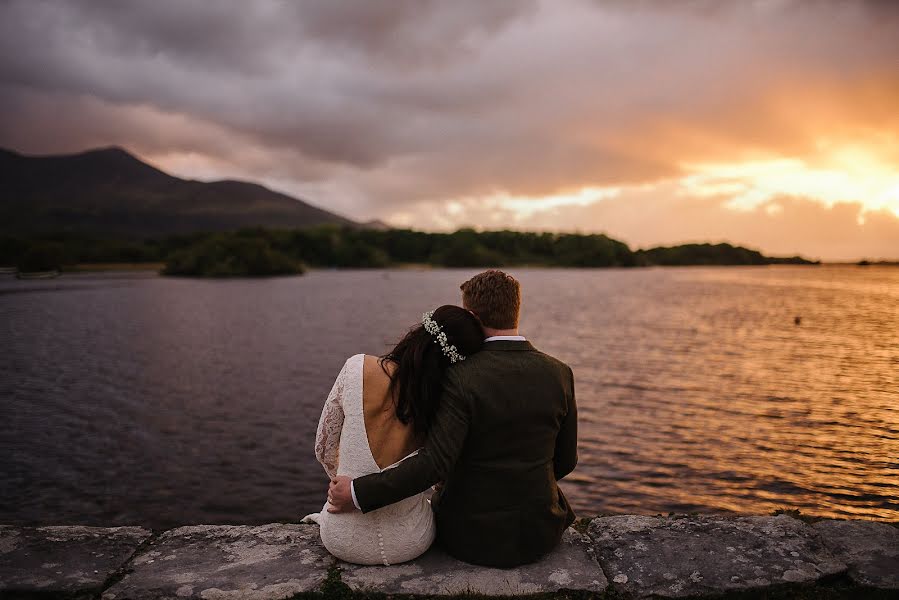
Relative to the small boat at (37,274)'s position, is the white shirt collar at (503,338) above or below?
above

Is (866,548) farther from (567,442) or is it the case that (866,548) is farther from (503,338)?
(503,338)

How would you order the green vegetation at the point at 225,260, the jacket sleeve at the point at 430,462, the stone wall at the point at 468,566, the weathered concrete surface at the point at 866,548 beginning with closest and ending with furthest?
the jacket sleeve at the point at 430,462
the stone wall at the point at 468,566
the weathered concrete surface at the point at 866,548
the green vegetation at the point at 225,260

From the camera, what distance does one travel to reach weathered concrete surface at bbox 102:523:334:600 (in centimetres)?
402

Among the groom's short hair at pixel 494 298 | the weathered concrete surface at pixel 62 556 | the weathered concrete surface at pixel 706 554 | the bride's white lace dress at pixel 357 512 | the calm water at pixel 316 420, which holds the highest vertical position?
the groom's short hair at pixel 494 298

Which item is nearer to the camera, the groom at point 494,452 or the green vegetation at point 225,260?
the groom at point 494,452

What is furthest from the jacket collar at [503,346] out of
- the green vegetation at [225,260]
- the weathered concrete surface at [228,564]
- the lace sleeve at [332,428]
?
the green vegetation at [225,260]

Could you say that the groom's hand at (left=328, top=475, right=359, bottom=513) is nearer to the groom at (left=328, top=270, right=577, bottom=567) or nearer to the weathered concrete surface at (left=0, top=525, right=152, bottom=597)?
the groom at (left=328, top=270, right=577, bottom=567)

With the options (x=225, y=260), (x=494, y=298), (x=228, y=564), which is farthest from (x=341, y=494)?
(x=225, y=260)

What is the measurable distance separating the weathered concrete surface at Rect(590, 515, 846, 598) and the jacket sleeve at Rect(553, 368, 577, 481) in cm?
74

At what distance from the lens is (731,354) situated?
97.6 ft

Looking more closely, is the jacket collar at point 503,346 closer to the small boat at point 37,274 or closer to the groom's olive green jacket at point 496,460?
the groom's olive green jacket at point 496,460

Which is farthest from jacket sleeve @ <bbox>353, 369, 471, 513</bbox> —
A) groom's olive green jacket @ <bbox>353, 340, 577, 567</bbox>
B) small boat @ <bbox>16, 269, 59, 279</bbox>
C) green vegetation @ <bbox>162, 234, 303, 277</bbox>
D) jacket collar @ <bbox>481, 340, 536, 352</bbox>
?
small boat @ <bbox>16, 269, 59, 279</bbox>

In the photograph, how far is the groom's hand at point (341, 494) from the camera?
391 centimetres

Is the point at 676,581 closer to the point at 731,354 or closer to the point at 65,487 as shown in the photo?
the point at 65,487
